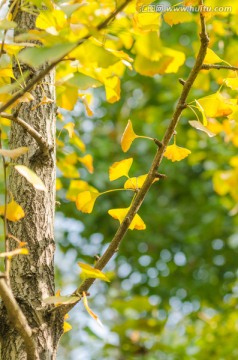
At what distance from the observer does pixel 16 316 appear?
757 mm

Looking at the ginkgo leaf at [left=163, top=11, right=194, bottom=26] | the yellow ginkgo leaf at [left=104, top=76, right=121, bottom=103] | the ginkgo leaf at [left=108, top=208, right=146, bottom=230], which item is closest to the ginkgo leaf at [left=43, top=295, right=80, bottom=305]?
the ginkgo leaf at [left=108, top=208, right=146, bottom=230]

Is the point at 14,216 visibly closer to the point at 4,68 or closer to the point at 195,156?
the point at 4,68

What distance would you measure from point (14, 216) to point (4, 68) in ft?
0.83

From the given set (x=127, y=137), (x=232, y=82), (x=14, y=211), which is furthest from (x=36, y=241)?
(x=232, y=82)

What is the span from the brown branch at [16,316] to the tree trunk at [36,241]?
6cm

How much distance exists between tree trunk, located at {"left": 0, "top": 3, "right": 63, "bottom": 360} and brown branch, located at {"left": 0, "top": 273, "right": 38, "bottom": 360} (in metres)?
0.06

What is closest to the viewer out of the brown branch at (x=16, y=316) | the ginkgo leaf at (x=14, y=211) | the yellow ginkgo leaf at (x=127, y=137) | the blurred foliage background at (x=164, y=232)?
the brown branch at (x=16, y=316)

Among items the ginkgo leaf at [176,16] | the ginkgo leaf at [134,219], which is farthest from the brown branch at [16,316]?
the ginkgo leaf at [176,16]

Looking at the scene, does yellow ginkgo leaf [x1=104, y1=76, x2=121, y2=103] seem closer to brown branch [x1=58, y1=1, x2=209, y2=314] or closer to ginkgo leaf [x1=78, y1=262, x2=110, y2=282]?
brown branch [x1=58, y1=1, x2=209, y2=314]

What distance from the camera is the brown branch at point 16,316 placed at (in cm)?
72

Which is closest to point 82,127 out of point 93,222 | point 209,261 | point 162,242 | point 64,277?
point 93,222

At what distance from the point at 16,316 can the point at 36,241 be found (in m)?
0.22

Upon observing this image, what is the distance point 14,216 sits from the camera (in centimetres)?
86

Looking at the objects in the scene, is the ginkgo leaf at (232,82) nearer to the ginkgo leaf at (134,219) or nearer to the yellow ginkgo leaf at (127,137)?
the yellow ginkgo leaf at (127,137)
